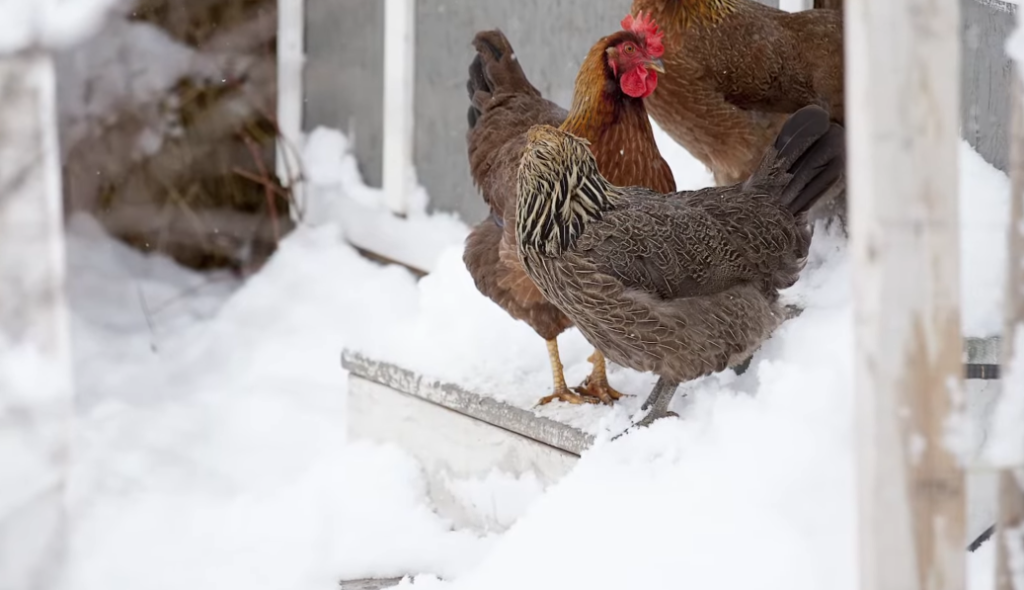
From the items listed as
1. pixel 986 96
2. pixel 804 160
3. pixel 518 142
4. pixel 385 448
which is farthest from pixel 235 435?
pixel 986 96

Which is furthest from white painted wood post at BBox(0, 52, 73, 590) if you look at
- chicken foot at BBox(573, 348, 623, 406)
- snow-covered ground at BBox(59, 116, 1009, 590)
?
chicken foot at BBox(573, 348, 623, 406)

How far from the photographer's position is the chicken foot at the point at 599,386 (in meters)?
2.89

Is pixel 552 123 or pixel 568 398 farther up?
pixel 552 123

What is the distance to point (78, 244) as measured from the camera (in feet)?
17.0

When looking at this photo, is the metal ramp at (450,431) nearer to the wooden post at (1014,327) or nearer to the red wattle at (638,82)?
the red wattle at (638,82)

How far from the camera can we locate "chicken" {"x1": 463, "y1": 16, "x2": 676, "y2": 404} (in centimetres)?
264

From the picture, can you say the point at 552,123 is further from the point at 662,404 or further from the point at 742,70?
the point at 662,404

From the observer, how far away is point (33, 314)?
1.54 m

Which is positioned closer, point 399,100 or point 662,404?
point 662,404

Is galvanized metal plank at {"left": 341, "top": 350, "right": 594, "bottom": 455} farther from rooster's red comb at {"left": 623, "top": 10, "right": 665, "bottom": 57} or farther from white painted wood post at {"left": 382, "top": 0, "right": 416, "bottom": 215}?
white painted wood post at {"left": 382, "top": 0, "right": 416, "bottom": 215}

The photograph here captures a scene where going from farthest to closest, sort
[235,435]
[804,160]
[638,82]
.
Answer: [235,435]
[638,82]
[804,160]

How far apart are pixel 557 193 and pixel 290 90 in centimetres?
303

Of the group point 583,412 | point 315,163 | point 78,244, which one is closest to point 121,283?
point 78,244

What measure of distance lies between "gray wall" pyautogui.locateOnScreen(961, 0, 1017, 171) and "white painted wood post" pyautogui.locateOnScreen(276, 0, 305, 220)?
3.34 m
